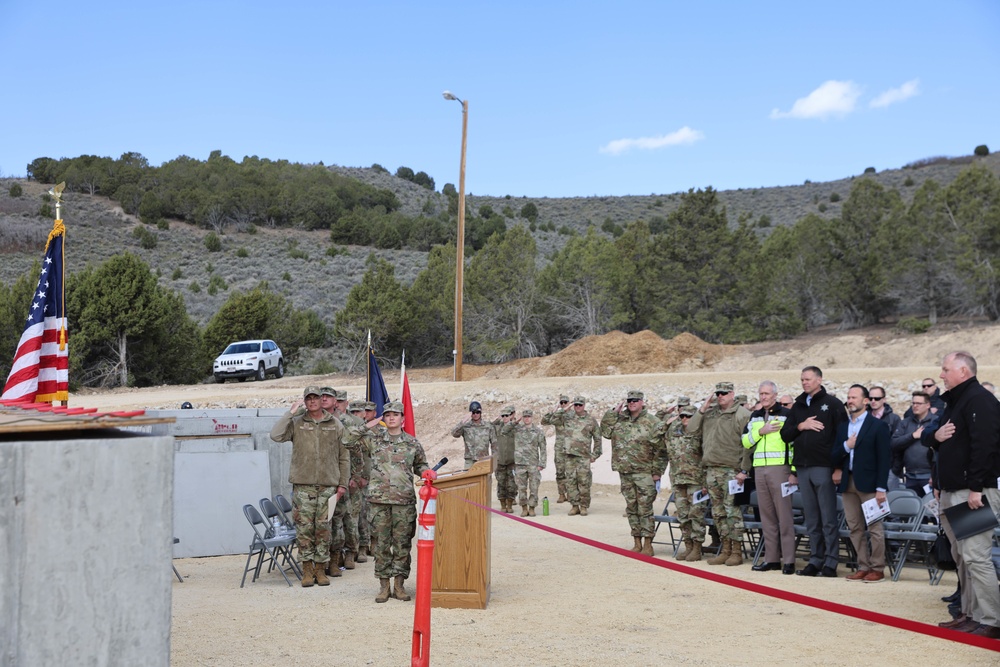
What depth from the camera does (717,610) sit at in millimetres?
7961

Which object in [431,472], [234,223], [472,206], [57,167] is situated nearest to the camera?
[431,472]

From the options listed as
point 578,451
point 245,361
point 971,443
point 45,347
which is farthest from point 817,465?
point 245,361

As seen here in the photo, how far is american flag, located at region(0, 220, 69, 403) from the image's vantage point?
30.1 feet

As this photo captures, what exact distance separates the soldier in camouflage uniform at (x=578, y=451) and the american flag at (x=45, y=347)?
28.4 ft

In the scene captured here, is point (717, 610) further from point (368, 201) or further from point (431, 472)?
point (368, 201)

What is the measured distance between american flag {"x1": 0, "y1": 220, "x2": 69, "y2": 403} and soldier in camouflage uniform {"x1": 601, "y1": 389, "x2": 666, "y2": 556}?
20.7 feet

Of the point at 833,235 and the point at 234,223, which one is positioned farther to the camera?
the point at 234,223

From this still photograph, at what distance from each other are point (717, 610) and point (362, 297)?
112ft

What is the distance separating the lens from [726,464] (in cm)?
1038

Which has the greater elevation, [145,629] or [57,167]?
[57,167]

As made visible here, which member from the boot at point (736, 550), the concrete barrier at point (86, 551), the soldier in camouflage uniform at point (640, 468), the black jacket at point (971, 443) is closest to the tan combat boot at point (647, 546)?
the soldier in camouflage uniform at point (640, 468)

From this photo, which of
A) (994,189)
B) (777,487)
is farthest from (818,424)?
(994,189)

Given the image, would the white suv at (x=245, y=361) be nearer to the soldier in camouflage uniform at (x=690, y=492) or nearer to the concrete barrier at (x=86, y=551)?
the soldier in camouflage uniform at (x=690, y=492)

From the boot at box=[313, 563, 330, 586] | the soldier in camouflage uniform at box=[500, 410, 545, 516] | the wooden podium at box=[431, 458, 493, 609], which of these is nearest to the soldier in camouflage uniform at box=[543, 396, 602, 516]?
the soldier in camouflage uniform at box=[500, 410, 545, 516]
